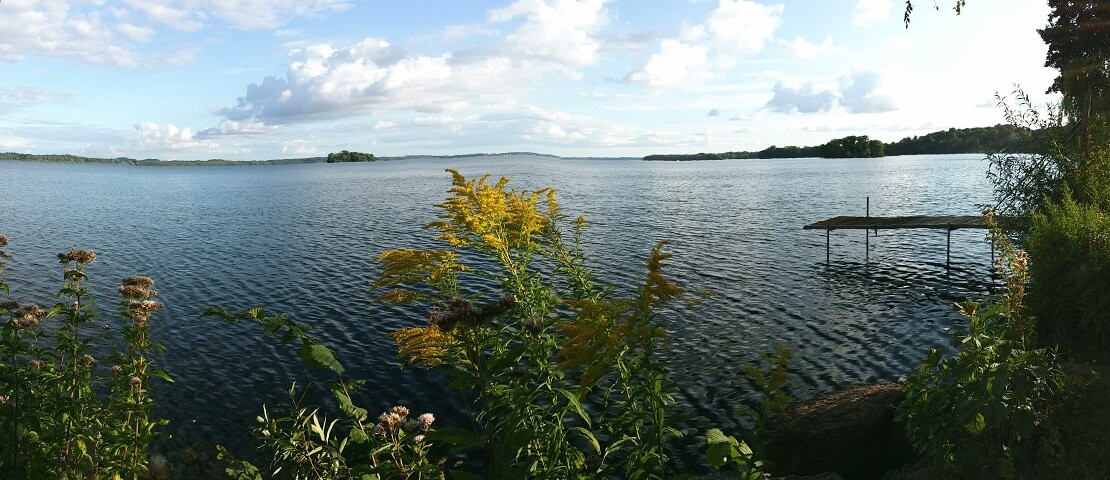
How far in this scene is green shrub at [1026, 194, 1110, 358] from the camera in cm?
1177

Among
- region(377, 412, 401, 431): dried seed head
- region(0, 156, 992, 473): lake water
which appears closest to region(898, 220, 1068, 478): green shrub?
region(0, 156, 992, 473): lake water

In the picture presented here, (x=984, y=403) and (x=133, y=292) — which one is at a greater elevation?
(x=133, y=292)

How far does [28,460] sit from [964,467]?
10.2m

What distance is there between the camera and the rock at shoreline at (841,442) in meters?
10.9

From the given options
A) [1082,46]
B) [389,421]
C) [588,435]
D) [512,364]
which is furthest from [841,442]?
[1082,46]

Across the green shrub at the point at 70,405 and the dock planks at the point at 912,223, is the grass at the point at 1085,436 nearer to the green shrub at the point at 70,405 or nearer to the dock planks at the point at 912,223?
the green shrub at the point at 70,405

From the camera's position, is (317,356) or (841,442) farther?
(841,442)

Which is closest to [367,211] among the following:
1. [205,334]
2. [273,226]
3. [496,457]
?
[273,226]

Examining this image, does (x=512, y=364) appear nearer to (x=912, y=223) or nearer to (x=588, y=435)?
(x=588, y=435)

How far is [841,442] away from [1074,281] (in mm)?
5839

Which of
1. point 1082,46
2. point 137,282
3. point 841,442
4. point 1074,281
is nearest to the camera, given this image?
point 137,282

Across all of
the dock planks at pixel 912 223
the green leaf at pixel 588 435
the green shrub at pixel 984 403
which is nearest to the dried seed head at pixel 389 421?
the green leaf at pixel 588 435

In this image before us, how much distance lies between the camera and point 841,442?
1093 centimetres

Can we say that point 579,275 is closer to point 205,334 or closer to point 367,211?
point 205,334
